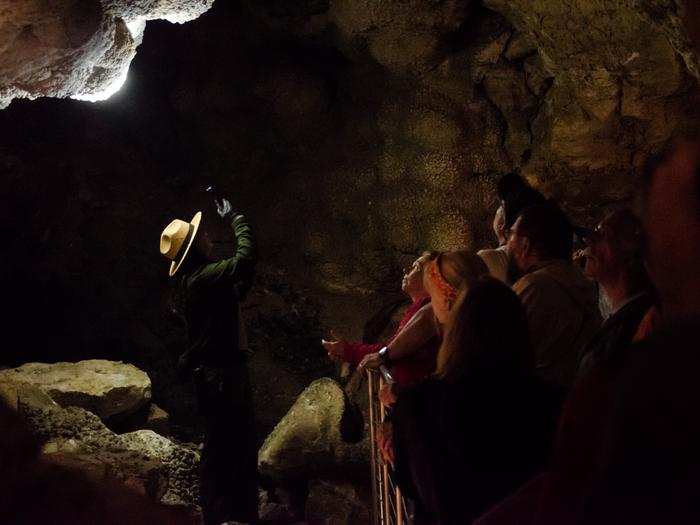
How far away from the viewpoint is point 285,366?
25.1 feet

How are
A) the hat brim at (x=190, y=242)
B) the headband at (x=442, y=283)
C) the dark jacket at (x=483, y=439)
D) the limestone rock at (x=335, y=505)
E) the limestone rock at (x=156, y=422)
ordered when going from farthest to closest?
the limestone rock at (x=156, y=422), the limestone rock at (x=335, y=505), the hat brim at (x=190, y=242), the headband at (x=442, y=283), the dark jacket at (x=483, y=439)

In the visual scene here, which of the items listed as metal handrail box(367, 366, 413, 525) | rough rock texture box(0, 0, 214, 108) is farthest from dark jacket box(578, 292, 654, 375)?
rough rock texture box(0, 0, 214, 108)

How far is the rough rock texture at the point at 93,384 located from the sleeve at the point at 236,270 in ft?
6.16

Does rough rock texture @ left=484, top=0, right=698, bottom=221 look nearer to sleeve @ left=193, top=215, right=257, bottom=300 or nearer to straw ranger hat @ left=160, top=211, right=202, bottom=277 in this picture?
sleeve @ left=193, top=215, right=257, bottom=300

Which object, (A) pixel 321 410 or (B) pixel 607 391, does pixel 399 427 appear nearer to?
(B) pixel 607 391

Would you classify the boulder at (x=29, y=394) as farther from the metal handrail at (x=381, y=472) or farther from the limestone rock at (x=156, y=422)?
Result: the metal handrail at (x=381, y=472)

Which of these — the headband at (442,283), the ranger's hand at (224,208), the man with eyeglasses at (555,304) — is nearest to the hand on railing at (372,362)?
the headband at (442,283)

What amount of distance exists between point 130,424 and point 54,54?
3344mm

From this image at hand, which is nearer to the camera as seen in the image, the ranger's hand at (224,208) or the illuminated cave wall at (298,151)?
the ranger's hand at (224,208)

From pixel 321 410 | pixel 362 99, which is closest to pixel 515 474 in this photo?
pixel 321 410

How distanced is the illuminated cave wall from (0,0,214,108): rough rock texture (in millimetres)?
2258

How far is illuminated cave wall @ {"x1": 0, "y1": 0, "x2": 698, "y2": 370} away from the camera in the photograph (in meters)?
6.35

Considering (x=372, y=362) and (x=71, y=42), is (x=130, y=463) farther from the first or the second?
(x=71, y=42)

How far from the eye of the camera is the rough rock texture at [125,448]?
4891 mm
